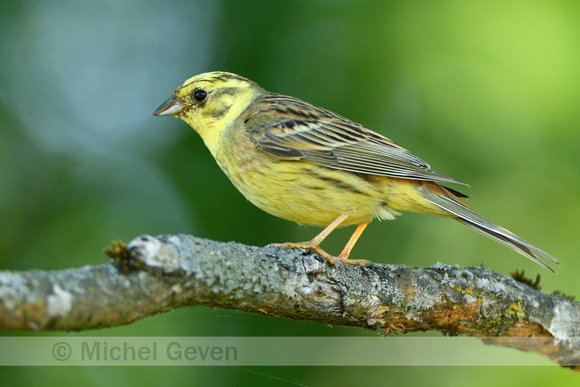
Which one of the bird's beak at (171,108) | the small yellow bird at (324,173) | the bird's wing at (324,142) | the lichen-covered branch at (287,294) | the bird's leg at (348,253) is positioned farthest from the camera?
the bird's beak at (171,108)

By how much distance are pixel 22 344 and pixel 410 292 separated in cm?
369

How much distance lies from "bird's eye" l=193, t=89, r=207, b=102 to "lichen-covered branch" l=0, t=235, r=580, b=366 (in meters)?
2.47

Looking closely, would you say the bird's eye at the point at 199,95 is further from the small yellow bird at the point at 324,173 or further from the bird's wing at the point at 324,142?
A: the bird's wing at the point at 324,142

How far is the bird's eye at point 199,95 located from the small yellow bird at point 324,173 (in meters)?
0.27

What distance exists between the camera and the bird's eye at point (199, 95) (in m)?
5.27

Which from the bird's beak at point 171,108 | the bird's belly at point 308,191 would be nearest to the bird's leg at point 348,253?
the bird's belly at point 308,191

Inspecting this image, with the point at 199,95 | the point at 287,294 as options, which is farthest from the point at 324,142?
the point at 287,294

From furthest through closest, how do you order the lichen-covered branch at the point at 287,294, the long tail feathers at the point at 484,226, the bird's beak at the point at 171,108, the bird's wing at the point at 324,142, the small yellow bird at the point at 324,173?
1. the bird's beak at the point at 171,108
2. the bird's wing at the point at 324,142
3. the small yellow bird at the point at 324,173
4. the long tail feathers at the point at 484,226
5. the lichen-covered branch at the point at 287,294

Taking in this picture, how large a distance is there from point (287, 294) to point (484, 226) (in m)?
1.98

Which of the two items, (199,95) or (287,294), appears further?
(199,95)

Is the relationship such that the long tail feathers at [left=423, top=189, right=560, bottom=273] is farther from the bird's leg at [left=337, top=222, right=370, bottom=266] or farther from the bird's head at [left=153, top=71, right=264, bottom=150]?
the bird's head at [left=153, top=71, right=264, bottom=150]

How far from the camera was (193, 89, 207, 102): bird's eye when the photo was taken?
5.27 meters

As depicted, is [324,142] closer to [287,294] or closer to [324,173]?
[324,173]

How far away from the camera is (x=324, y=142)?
16.0 feet
